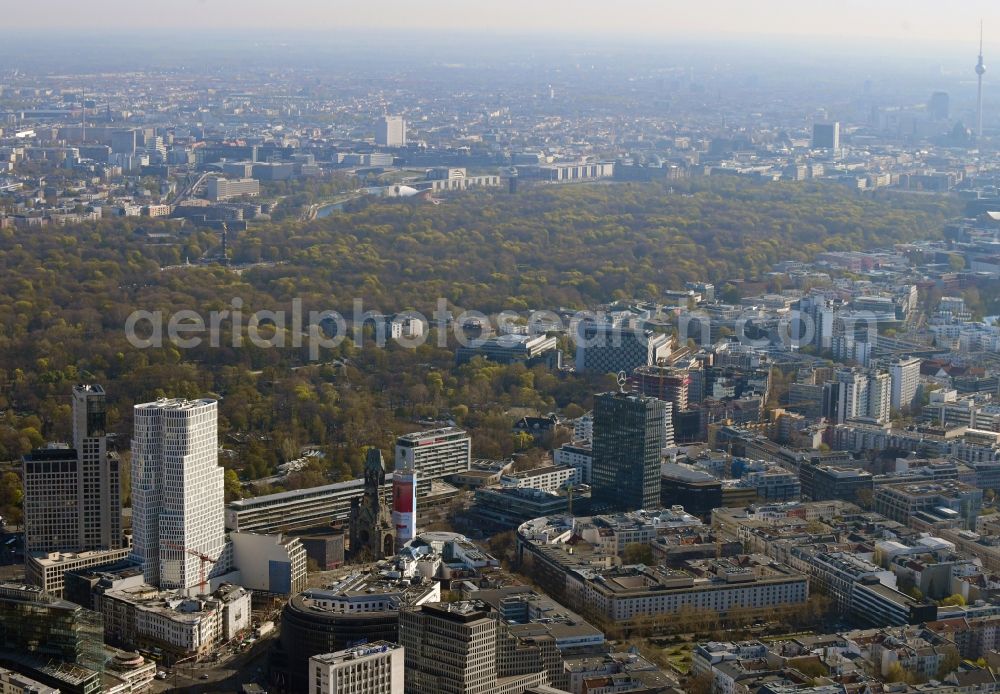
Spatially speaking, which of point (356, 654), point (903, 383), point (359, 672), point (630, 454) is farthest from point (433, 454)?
point (359, 672)

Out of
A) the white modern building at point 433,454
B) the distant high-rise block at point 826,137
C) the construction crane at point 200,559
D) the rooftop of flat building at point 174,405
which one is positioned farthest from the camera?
the distant high-rise block at point 826,137

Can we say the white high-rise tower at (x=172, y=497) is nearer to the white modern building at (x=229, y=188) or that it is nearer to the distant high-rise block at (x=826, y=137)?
the white modern building at (x=229, y=188)

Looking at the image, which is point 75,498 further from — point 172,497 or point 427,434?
point 427,434

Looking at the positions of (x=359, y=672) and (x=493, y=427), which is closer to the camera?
(x=359, y=672)

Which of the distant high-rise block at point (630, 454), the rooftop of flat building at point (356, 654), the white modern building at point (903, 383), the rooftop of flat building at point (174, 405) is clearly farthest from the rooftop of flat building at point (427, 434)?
the rooftop of flat building at point (356, 654)

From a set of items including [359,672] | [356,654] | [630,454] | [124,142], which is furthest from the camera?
[124,142]
